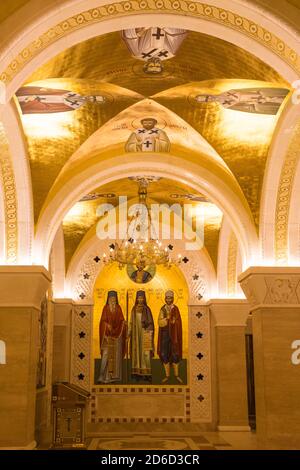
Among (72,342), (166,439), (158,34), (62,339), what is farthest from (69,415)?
(158,34)

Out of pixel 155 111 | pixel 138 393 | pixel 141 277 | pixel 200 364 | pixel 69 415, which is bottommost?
pixel 69 415

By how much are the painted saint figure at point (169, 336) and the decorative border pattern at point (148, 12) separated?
8716 mm

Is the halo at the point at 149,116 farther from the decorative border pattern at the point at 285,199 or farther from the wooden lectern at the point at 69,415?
the wooden lectern at the point at 69,415

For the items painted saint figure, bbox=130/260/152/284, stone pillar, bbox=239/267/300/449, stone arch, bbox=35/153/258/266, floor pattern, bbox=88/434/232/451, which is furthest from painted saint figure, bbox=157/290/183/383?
stone pillar, bbox=239/267/300/449

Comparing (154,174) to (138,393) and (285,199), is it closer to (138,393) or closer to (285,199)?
(285,199)

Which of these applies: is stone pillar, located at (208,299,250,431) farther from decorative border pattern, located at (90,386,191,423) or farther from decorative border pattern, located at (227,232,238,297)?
decorative border pattern, located at (90,386,191,423)

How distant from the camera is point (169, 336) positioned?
43.2ft

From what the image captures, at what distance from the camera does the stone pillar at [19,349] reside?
25.0ft

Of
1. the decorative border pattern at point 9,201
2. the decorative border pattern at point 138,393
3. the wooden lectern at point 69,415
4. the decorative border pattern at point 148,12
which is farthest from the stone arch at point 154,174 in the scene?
the decorative border pattern at point 138,393

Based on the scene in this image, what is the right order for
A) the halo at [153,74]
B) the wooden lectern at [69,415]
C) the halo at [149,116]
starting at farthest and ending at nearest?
1. the wooden lectern at [69,415]
2. the halo at [149,116]
3. the halo at [153,74]

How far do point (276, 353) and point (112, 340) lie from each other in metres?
5.85

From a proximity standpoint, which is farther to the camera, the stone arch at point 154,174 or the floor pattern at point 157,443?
the floor pattern at point 157,443

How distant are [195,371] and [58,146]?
690 cm

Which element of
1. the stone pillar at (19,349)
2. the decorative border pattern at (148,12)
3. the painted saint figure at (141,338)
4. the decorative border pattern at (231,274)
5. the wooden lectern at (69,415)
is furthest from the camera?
the painted saint figure at (141,338)
